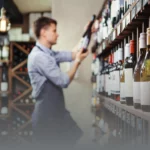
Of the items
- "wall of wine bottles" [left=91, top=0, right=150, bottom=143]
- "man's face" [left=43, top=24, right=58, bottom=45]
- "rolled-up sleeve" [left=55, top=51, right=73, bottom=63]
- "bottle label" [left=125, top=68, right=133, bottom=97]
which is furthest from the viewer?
"rolled-up sleeve" [left=55, top=51, right=73, bottom=63]

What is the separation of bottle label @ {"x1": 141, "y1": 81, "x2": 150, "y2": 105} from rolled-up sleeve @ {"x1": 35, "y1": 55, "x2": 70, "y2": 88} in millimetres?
749

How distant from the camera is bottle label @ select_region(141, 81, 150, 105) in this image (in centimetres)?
79

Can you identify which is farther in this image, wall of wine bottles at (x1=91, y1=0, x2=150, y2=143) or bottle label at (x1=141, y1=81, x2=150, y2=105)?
bottle label at (x1=141, y1=81, x2=150, y2=105)

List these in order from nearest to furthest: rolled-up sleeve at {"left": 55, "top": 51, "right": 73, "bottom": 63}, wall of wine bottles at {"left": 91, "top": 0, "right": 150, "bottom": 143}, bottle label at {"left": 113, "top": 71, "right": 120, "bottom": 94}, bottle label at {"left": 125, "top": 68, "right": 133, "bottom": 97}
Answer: wall of wine bottles at {"left": 91, "top": 0, "right": 150, "bottom": 143} → bottle label at {"left": 125, "top": 68, "right": 133, "bottom": 97} → bottle label at {"left": 113, "top": 71, "right": 120, "bottom": 94} → rolled-up sleeve at {"left": 55, "top": 51, "right": 73, "bottom": 63}

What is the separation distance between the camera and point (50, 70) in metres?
1.51

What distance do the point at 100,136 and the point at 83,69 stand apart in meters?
2.40

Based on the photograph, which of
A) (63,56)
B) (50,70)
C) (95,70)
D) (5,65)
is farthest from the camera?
(5,65)

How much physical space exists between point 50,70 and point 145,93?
774 millimetres

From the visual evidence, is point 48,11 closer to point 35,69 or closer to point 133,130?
point 35,69

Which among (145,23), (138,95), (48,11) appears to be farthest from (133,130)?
(48,11)

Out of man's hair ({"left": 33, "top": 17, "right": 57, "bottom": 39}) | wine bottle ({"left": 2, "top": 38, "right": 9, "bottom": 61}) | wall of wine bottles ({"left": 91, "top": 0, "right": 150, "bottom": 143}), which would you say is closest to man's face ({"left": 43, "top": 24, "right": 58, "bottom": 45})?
man's hair ({"left": 33, "top": 17, "right": 57, "bottom": 39})

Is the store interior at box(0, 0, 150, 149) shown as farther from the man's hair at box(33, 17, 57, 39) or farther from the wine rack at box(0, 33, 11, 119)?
the man's hair at box(33, 17, 57, 39)

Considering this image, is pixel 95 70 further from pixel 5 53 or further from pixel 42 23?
pixel 5 53

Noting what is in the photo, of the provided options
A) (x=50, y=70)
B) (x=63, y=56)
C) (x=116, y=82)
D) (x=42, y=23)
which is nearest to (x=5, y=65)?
(x=63, y=56)
